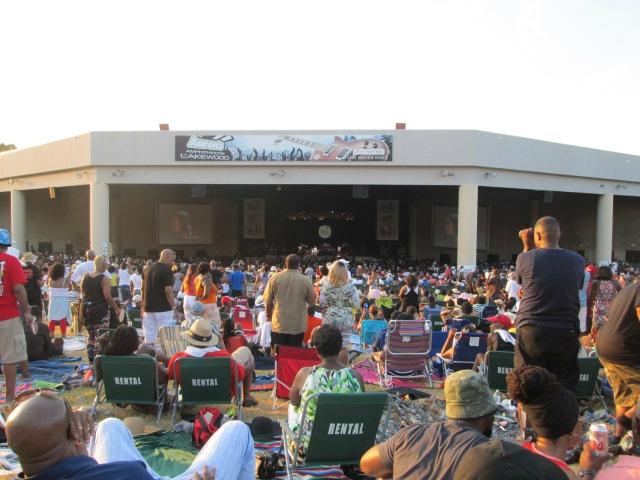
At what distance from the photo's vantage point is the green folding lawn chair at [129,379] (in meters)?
4.97

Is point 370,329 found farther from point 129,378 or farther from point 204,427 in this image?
point 204,427

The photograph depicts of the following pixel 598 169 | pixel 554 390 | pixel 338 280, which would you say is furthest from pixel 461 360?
pixel 598 169

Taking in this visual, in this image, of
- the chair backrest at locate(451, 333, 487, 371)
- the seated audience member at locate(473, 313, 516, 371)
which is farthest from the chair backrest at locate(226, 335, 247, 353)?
the seated audience member at locate(473, 313, 516, 371)

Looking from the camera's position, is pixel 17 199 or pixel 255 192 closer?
pixel 17 199

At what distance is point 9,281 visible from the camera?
5.16 metres

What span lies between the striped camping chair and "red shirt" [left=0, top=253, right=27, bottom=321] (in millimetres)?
3981

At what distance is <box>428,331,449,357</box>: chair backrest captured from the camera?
25.0 feet

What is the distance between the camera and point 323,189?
1368 inches

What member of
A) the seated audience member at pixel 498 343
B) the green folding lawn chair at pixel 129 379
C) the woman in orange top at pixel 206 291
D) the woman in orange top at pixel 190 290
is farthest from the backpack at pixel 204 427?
the woman in orange top at pixel 190 290

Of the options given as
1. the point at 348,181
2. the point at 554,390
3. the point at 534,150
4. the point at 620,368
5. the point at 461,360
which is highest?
the point at 534,150

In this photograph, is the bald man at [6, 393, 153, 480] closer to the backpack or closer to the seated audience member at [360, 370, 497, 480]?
the seated audience member at [360, 370, 497, 480]

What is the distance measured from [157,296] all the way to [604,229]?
87.1 ft

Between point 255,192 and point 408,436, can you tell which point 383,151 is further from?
point 408,436

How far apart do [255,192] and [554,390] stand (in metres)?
33.1
